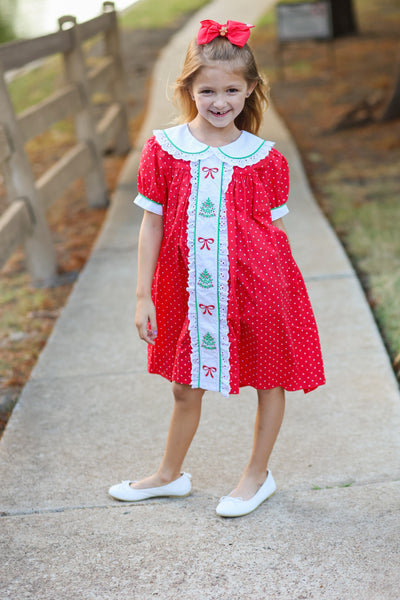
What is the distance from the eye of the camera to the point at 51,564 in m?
2.27

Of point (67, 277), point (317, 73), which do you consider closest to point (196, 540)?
point (67, 277)

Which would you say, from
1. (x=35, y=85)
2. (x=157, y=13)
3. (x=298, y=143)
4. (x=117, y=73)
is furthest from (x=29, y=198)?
(x=157, y=13)

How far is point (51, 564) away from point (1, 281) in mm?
3157

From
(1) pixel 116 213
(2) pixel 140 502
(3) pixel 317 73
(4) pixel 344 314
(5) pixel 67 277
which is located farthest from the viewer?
(3) pixel 317 73

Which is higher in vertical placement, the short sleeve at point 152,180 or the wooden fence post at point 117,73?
the short sleeve at point 152,180

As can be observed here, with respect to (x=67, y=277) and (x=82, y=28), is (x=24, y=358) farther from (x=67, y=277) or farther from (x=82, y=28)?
(x=82, y=28)

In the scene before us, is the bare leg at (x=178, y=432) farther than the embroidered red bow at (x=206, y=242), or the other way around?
the bare leg at (x=178, y=432)

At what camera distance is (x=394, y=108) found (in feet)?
26.7

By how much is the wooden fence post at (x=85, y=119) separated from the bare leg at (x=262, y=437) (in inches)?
165

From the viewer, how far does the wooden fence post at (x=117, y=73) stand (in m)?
7.73

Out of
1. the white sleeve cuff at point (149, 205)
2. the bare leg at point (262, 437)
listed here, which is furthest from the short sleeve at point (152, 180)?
the bare leg at point (262, 437)

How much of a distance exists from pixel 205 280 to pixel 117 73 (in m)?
6.14

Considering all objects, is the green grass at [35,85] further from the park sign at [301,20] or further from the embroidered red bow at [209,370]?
the embroidered red bow at [209,370]

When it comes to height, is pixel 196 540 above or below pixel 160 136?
below
